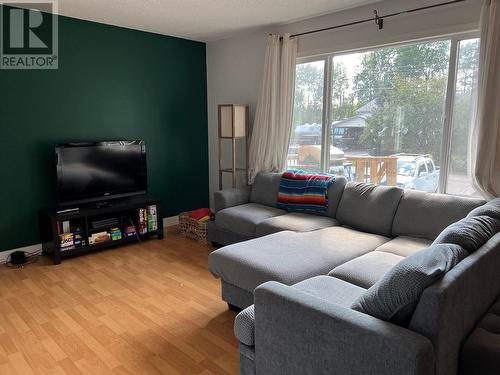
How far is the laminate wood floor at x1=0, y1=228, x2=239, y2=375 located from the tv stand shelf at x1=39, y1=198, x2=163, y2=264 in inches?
5.7

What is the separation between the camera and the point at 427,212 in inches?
116

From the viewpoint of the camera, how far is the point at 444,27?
3039 millimetres

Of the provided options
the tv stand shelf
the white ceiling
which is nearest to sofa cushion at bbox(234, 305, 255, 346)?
the tv stand shelf

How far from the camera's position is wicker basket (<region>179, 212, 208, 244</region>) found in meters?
4.20

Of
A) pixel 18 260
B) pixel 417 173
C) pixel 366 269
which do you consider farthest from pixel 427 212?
pixel 18 260

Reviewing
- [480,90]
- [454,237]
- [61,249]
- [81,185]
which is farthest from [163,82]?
[454,237]

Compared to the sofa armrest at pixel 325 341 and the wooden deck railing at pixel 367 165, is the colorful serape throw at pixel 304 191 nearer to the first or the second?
the wooden deck railing at pixel 367 165

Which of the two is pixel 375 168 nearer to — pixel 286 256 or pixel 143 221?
pixel 286 256

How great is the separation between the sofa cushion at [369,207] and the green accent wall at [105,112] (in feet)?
7.87

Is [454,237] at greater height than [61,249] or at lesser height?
greater

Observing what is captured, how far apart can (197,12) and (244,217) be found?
2071 millimetres

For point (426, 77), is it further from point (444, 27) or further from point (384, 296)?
point (384, 296)

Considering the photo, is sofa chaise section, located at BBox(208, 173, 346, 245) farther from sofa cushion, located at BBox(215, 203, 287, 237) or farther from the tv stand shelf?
the tv stand shelf

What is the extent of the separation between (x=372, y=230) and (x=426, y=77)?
56.4 inches
